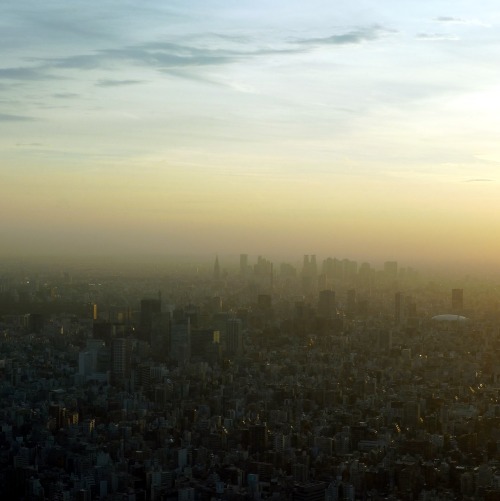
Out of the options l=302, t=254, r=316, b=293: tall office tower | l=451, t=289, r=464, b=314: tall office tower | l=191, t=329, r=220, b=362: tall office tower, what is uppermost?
l=302, t=254, r=316, b=293: tall office tower

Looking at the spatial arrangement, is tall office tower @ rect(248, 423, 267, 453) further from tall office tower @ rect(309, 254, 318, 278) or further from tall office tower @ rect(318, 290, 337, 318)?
tall office tower @ rect(309, 254, 318, 278)

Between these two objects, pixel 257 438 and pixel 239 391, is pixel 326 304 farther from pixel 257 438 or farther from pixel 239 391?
pixel 257 438

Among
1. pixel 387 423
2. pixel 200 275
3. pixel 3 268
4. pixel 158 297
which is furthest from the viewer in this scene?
pixel 200 275

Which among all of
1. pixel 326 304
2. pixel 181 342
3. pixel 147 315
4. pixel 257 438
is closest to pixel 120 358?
pixel 181 342

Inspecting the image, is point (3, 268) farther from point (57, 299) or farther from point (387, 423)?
point (387, 423)

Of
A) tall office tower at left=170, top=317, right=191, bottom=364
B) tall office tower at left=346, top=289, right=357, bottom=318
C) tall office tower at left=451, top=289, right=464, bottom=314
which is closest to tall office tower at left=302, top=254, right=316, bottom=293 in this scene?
tall office tower at left=346, top=289, right=357, bottom=318

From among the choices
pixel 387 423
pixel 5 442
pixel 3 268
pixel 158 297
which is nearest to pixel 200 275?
pixel 158 297

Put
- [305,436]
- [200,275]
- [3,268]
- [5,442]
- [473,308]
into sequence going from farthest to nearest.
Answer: [200,275]
[473,308]
[3,268]
[305,436]
[5,442]

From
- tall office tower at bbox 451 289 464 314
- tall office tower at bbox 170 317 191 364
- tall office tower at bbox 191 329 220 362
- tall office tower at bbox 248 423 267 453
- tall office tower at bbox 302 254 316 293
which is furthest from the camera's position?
tall office tower at bbox 302 254 316 293
